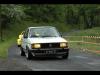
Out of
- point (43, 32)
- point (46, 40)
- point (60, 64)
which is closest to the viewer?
point (60, 64)

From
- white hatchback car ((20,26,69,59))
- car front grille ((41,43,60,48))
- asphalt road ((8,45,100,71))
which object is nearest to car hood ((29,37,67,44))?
white hatchback car ((20,26,69,59))

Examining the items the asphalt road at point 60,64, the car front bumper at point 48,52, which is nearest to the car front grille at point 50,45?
the car front bumper at point 48,52

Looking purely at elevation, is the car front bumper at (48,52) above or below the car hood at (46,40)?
below

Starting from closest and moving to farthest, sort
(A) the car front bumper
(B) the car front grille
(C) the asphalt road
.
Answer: (C) the asphalt road → (A) the car front bumper → (B) the car front grille

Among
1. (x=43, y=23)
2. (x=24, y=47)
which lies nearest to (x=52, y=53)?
(x=24, y=47)

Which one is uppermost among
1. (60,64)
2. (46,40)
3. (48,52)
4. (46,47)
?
(46,40)

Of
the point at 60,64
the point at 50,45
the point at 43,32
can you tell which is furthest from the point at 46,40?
the point at 60,64

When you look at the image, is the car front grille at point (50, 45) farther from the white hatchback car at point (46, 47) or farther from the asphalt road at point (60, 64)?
the asphalt road at point (60, 64)

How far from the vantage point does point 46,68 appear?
16.2m

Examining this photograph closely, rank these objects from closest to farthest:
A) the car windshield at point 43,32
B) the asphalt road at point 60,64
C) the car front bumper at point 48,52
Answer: the asphalt road at point 60,64 < the car front bumper at point 48,52 < the car windshield at point 43,32

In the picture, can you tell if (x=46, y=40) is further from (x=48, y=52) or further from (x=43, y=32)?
(x=43, y=32)

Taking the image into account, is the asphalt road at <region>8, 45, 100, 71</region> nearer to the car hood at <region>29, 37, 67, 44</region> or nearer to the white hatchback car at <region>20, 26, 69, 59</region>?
the white hatchback car at <region>20, 26, 69, 59</region>

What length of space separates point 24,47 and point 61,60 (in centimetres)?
269

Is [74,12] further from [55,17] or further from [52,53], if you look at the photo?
[52,53]
